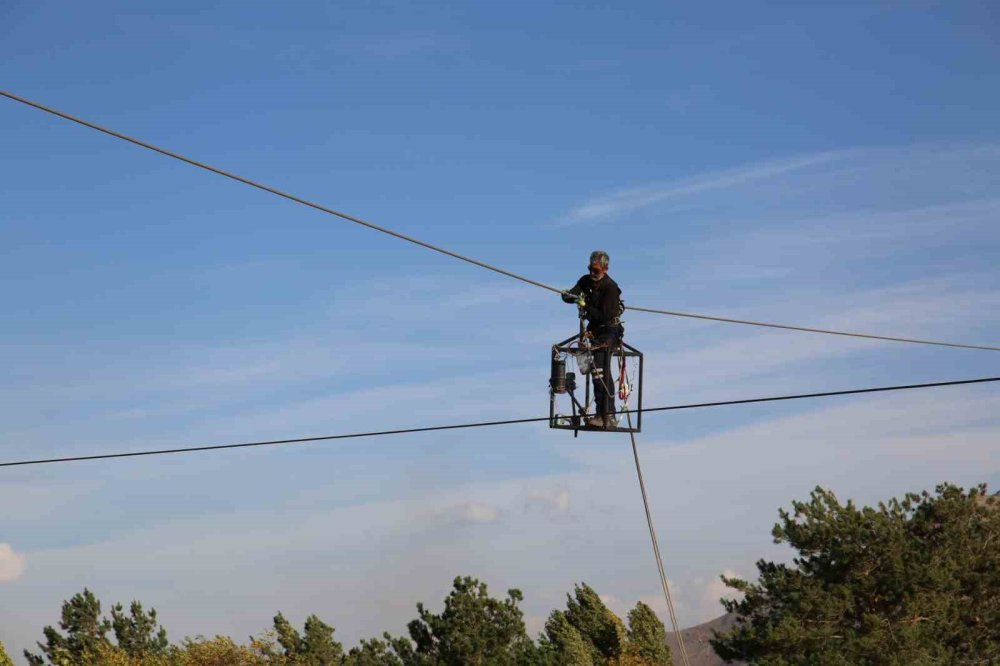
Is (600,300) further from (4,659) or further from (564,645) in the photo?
(564,645)

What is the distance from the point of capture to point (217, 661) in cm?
7444

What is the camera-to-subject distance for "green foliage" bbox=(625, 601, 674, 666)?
235ft

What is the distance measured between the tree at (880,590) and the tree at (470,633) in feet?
39.9

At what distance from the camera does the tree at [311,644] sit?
69375mm

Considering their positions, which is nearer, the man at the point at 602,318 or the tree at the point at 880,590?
the man at the point at 602,318

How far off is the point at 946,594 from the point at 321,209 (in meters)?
45.9

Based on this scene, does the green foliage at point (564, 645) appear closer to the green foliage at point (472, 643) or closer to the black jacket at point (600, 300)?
the green foliage at point (472, 643)

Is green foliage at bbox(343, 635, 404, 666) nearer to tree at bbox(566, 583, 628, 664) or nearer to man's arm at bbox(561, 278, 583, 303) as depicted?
tree at bbox(566, 583, 628, 664)

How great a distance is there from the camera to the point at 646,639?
72500mm

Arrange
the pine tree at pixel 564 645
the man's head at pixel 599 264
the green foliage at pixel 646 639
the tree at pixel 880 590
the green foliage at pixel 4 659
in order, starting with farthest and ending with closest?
the green foliage at pixel 646 639
the pine tree at pixel 564 645
the tree at pixel 880 590
the green foliage at pixel 4 659
the man's head at pixel 599 264

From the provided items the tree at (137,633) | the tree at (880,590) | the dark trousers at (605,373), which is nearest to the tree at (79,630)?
the tree at (137,633)

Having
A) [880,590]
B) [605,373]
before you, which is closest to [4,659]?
[605,373]

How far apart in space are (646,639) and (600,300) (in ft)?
192

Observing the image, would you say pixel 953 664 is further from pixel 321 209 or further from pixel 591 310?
pixel 321 209
